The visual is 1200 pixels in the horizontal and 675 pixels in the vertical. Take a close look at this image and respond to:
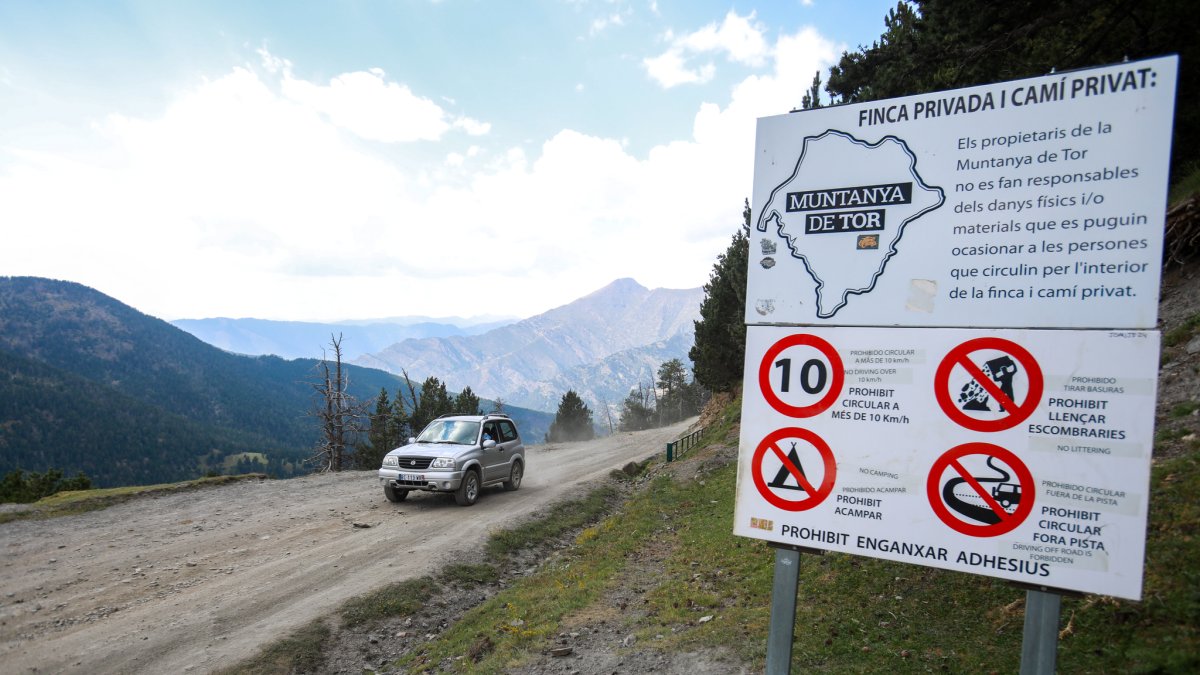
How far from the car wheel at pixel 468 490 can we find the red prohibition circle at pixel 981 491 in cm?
1267

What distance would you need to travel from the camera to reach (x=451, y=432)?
16.1m

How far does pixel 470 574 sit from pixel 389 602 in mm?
1831

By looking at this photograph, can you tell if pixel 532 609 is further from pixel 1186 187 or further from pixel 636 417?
pixel 636 417

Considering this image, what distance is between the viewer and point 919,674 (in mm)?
5039

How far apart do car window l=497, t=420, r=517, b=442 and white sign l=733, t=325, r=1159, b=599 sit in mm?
13595

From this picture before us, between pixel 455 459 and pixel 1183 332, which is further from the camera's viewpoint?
pixel 455 459

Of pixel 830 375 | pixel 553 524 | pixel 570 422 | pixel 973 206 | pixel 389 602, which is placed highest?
pixel 973 206

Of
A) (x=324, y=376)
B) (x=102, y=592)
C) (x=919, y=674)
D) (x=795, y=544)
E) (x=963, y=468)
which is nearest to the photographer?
(x=963, y=468)

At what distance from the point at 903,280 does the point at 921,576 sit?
15.3ft

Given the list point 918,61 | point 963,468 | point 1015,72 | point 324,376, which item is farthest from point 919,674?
point 324,376

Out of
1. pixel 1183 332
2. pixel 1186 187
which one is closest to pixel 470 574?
pixel 1183 332

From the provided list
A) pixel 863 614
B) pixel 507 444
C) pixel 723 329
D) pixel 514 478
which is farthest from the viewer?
pixel 723 329

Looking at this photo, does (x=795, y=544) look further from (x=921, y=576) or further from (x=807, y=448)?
(x=921, y=576)

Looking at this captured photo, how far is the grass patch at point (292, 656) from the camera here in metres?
6.83
